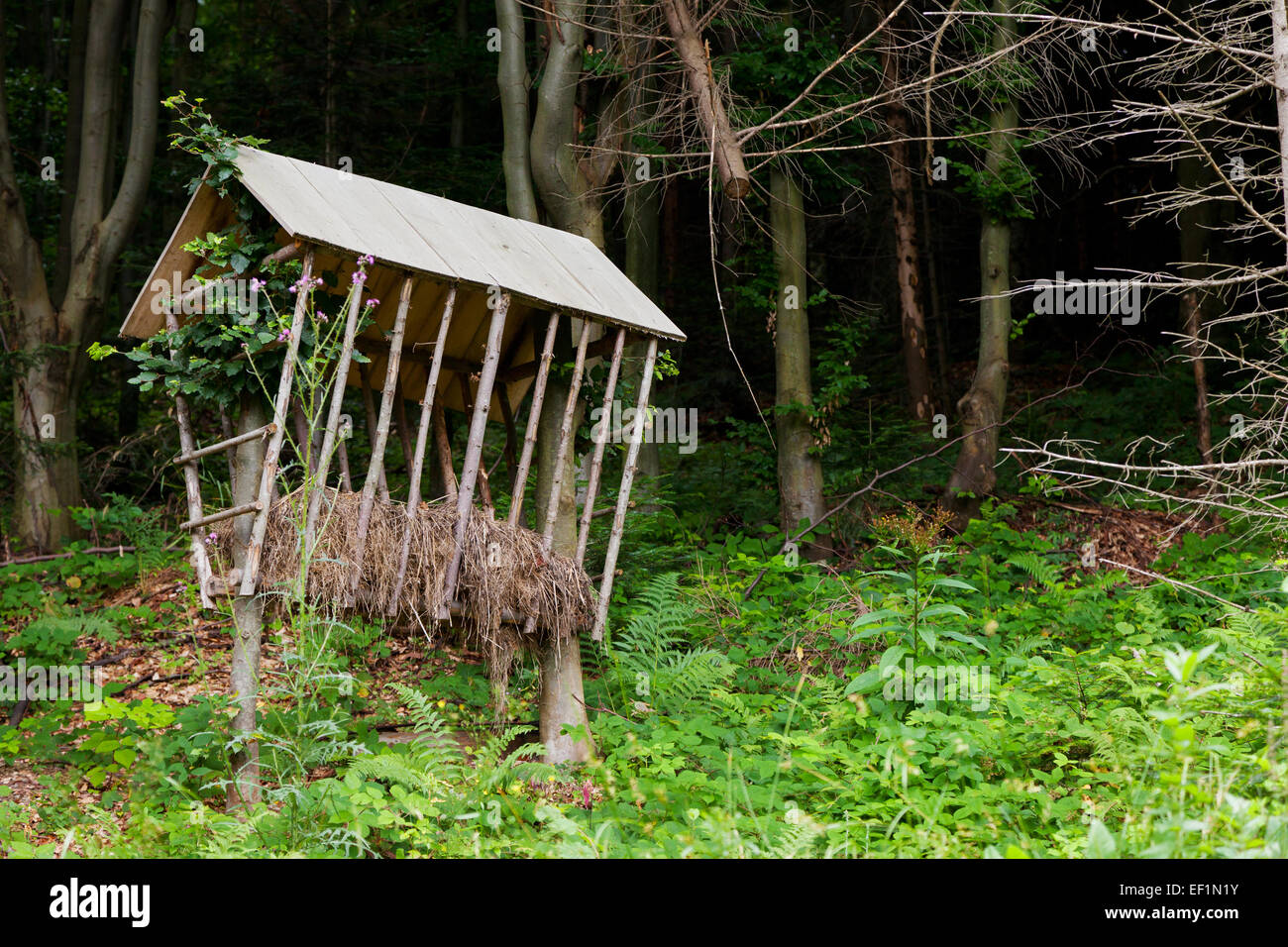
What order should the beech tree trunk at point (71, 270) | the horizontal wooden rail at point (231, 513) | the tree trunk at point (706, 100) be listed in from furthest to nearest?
the beech tree trunk at point (71, 270) < the tree trunk at point (706, 100) < the horizontal wooden rail at point (231, 513)

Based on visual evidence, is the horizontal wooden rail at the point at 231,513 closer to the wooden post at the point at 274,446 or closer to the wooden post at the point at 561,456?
the wooden post at the point at 274,446

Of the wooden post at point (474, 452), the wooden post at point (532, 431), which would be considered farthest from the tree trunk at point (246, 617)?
the wooden post at point (532, 431)

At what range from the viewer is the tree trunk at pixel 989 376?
10312 millimetres

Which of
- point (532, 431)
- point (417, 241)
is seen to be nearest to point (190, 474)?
point (417, 241)

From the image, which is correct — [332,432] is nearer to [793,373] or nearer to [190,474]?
[190,474]

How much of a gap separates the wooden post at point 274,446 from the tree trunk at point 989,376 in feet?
22.6

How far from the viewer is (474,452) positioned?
607 centimetres

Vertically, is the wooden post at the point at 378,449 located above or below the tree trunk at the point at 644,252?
below

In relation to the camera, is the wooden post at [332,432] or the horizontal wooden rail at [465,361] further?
the horizontal wooden rail at [465,361]

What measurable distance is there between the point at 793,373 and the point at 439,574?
5191 millimetres

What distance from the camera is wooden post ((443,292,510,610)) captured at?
593cm

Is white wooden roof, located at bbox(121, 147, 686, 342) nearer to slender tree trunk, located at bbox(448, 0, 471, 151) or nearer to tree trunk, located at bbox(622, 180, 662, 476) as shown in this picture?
tree trunk, located at bbox(622, 180, 662, 476)

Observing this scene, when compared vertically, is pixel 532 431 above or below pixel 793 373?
below
